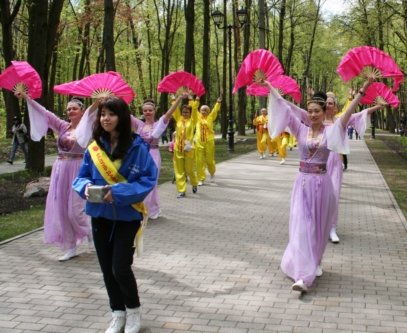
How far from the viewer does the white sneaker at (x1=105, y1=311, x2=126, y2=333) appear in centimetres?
477

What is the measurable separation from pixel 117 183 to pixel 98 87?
2580 millimetres

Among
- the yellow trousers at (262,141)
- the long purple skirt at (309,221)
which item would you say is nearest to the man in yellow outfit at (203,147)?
the yellow trousers at (262,141)

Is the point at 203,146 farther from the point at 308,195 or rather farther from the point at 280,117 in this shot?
the point at 308,195

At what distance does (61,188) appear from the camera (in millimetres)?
7297

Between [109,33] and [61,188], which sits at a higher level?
[109,33]

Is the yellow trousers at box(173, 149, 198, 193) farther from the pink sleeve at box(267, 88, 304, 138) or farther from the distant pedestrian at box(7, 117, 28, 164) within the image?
the distant pedestrian at box(7, 117, 28, 164)

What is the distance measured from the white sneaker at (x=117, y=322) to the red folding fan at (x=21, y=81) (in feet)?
12.0

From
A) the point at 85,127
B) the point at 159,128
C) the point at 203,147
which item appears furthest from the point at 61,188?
the point at 203,147

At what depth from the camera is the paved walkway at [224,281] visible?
511 cm

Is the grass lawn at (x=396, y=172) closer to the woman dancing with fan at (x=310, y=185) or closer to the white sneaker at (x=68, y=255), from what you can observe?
the woman dancing with fan at (x=310, y=185)

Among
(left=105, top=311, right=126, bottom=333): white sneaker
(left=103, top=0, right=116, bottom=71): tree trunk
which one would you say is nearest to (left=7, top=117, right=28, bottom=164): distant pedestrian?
(left=103, top=0, right=116, bottom=71): tree trunk

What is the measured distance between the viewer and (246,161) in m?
22.0

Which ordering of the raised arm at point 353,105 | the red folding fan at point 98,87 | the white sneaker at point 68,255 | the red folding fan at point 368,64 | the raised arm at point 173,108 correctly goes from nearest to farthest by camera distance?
the raised arm at point 353,105 → the red folding fan at point 368,64 → the red folding fan at point 98,87 → the white sneaker at point 68,255 → the raised arm at point 173,108

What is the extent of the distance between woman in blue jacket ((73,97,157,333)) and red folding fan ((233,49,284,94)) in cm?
229
